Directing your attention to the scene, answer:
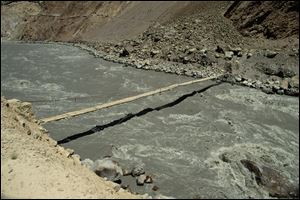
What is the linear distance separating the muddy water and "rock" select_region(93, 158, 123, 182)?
0.82 feet

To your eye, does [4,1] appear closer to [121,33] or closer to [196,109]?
[121,33]

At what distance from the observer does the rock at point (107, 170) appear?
733cm

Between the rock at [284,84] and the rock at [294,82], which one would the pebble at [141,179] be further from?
the rock at [294,82]

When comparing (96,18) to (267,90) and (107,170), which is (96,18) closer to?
(267,90)

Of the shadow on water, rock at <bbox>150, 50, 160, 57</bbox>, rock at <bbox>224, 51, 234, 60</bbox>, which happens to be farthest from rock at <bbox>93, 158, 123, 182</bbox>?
rock at <bbox>150, 50, 160, 57</bbox>

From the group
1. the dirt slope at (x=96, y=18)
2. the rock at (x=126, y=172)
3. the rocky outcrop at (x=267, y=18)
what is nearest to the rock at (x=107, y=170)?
the rock at (x=126, y=172)

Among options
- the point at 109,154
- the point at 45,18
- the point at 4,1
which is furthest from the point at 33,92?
the point at 4,1

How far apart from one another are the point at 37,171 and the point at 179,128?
543 centimetres

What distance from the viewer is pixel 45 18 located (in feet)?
131

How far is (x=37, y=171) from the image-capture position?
5.75m

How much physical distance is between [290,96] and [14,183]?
10.9m

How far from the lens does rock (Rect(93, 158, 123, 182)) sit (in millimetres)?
7332

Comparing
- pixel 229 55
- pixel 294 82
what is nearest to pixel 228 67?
pixel 229 55

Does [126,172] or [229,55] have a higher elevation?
[229,55]
